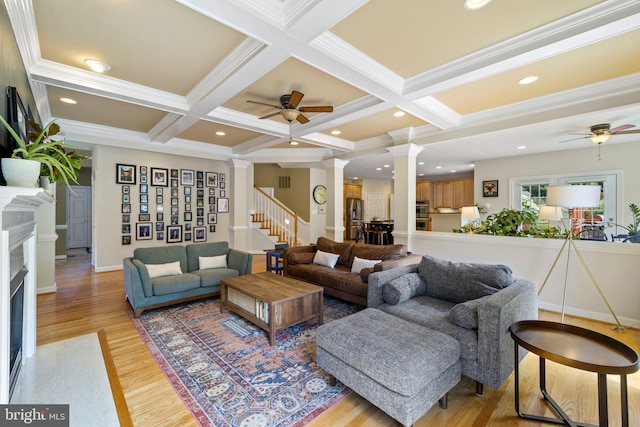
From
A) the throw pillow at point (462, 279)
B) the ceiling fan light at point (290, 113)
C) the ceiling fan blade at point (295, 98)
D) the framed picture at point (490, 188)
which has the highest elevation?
the ceiling fan blade at point (295, 98)

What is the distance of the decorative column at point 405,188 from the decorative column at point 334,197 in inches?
62.0

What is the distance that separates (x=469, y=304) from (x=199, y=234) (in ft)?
20.9

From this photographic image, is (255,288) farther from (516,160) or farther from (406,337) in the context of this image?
(516,160)

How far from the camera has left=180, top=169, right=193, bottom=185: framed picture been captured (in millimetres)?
6609

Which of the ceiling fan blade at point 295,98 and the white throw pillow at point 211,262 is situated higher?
the ceiling fan blade at point 295,98

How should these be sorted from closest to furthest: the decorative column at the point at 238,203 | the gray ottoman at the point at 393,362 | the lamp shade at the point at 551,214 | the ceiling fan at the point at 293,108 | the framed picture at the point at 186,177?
1. the gray ottoman at the point at 393,362
2. the ceiling fan at the point at 293,108
3. the lamp shade at the point at 551,214
4. the framed picture at the point at 186,177
5. the decorative column at the point at 238,203

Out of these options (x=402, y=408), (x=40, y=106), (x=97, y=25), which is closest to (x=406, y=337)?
(x=402, y=408)

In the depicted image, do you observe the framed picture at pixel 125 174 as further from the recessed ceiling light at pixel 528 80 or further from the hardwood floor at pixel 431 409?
the recessed ceiling light at pixel 528 80

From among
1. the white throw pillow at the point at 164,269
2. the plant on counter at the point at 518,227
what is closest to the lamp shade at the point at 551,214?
the plant on counter at the point at 518,227

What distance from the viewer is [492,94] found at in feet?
11.1

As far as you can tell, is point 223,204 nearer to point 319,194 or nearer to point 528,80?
point 319,194

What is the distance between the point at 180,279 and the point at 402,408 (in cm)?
314

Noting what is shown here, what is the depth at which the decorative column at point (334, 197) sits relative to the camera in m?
6.31

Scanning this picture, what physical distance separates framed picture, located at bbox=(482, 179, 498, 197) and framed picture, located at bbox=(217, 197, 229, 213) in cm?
666
